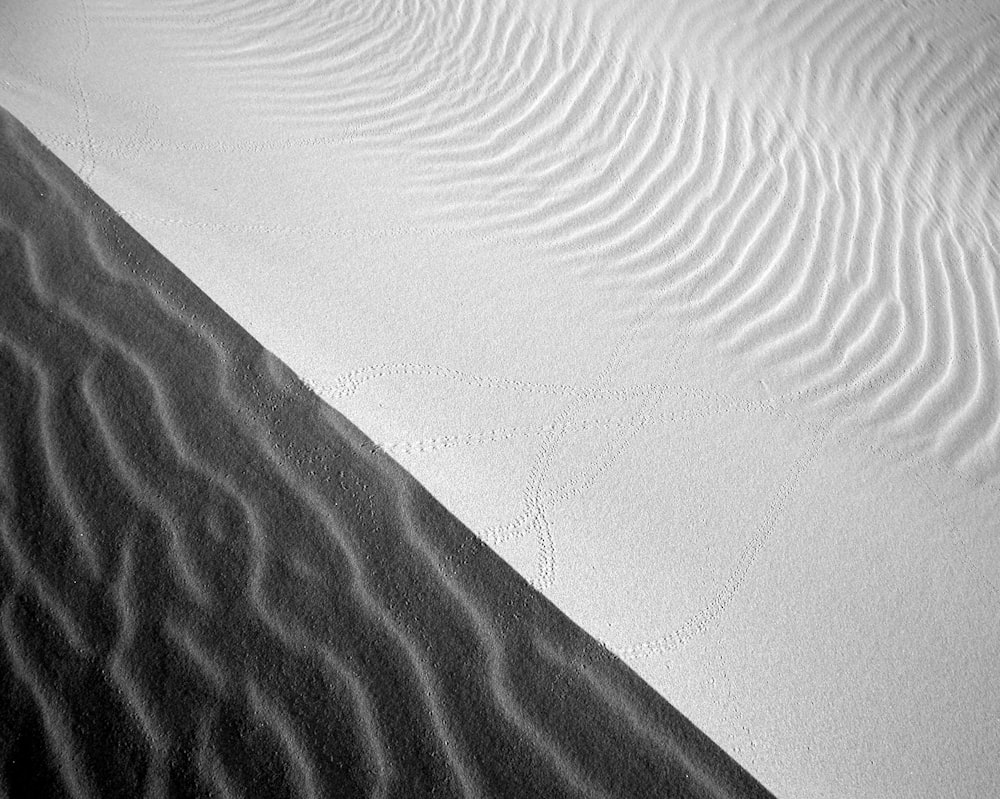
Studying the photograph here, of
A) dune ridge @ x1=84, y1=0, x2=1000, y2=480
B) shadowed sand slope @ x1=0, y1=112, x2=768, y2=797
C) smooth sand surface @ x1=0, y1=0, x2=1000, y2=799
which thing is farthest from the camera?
dune ridge @ x1=84, y1=0, x2=1000, y2=480

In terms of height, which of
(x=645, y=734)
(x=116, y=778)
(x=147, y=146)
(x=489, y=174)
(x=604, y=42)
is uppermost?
(x=604, y=42)

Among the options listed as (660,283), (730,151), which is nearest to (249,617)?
(660,283)

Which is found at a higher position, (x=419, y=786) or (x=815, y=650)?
(x=815, y=650)

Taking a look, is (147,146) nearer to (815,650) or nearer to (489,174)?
(489,174)

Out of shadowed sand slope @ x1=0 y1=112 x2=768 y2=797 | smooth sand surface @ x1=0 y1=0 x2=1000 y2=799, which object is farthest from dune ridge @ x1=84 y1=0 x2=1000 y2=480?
shadowed sand slope @ x1=0 y1=112 x2=768 y2=797

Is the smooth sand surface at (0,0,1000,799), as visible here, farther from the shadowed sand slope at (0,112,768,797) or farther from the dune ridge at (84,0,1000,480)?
the shadowed sand slope at (0,112,768,797)

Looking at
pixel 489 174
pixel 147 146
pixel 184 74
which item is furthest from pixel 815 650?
pixel 184 74
